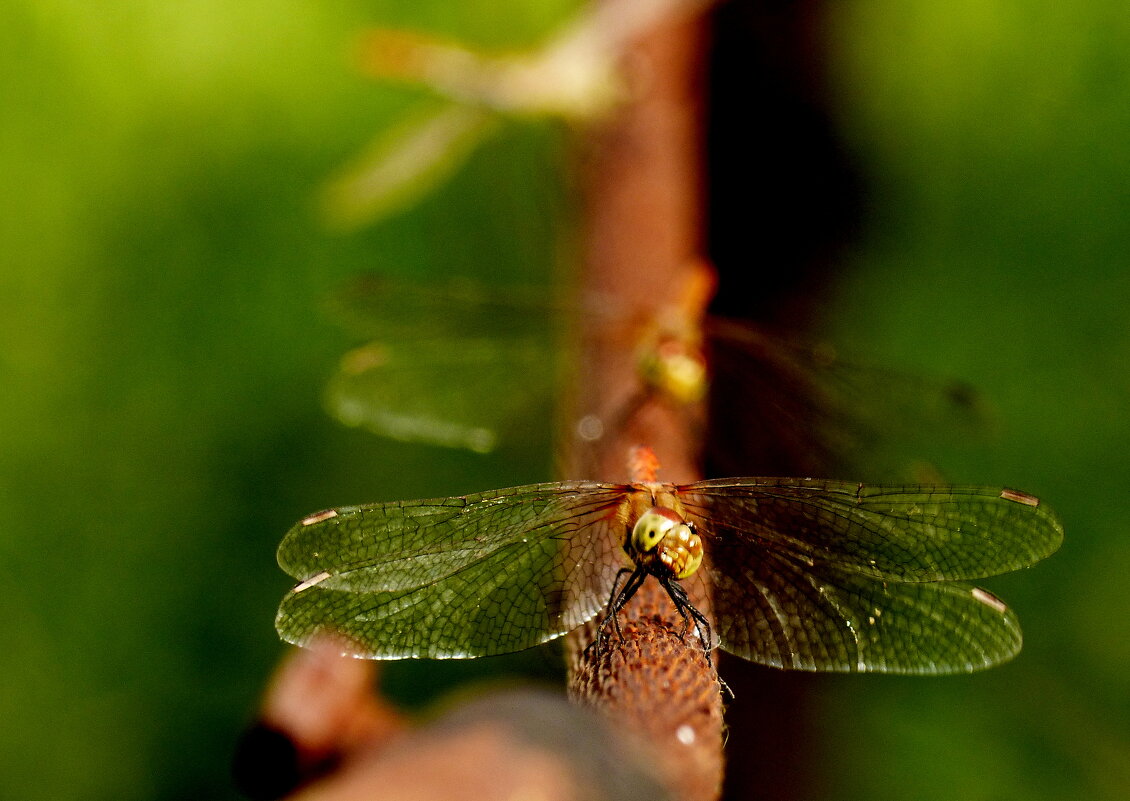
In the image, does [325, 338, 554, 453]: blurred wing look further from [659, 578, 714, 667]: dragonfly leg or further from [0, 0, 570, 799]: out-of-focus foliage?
[659, 578, 714, 667]: dragonfly leg

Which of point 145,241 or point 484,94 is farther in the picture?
point 145,241

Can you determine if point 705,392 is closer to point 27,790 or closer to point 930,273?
point 930,273

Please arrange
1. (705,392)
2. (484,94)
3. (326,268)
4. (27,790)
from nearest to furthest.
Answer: (705,392), (27,790), (484,94), (326,268)

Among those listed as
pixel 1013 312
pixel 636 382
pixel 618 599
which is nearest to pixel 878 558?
pixel 618 599

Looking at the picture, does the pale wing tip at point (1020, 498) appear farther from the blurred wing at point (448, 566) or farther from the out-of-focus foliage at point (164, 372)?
the out-of-focus foliage at point (164, 372)

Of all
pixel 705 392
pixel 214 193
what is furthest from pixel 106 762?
pixel 705 392

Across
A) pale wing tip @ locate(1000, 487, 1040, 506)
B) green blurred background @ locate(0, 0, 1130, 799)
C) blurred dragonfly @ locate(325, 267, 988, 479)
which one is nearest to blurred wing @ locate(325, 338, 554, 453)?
blurred dragonfly @ locate(325, 267, 988, 479)

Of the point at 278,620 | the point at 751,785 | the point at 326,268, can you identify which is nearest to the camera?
the point at 278,620

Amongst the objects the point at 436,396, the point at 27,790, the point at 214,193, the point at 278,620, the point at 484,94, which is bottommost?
the point at 27,790
